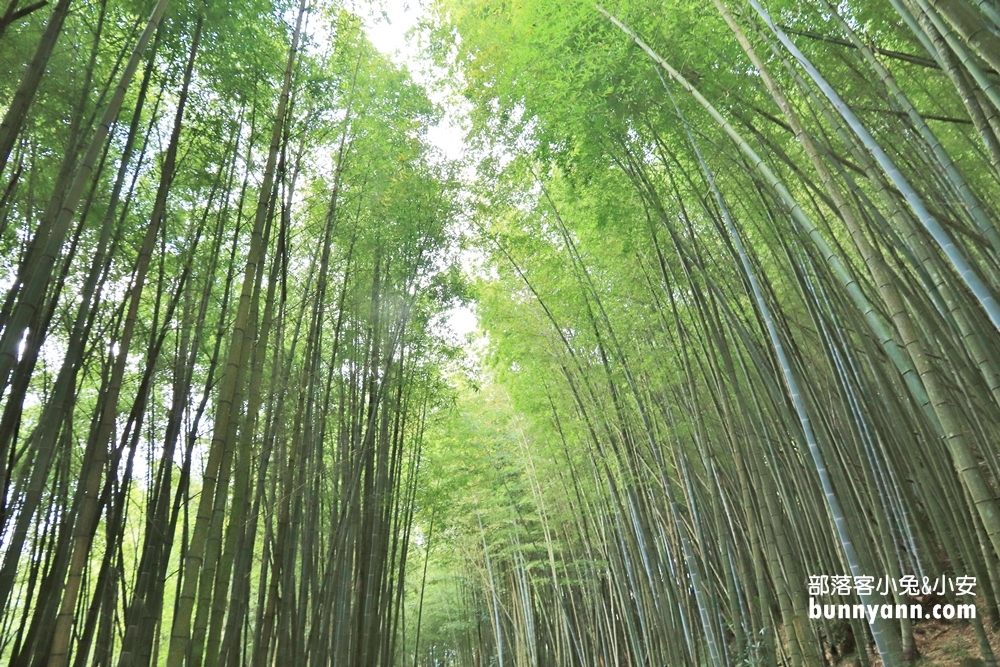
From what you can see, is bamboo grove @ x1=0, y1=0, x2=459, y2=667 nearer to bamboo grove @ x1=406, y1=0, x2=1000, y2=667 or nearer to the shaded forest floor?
bamboo grove @ x1=406, y1=0, x2=1000, y2=667

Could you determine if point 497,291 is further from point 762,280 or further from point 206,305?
point 206,305

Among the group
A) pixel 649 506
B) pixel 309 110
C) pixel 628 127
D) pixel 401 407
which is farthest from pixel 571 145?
pixel 649 506

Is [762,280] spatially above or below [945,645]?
above

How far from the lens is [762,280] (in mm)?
3820

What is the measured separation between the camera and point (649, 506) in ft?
19.2

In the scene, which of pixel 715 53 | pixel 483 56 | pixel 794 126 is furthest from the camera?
pixel 483 56

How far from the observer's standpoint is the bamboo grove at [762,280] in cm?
209

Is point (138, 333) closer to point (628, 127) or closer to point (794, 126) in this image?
point (628, 127)

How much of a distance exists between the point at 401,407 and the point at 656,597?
2737mm

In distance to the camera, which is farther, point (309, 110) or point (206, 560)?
point (309, 110)

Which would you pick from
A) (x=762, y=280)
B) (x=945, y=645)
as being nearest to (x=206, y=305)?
(x=762, y=280)

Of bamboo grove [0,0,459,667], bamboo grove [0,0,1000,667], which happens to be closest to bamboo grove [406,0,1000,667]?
bamboo grove [0,0,1000,667]

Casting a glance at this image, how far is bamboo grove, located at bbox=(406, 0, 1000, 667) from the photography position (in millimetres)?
2094

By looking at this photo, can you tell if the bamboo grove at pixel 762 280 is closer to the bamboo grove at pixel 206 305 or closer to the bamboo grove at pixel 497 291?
the bamboo grove at pixel 497 291
